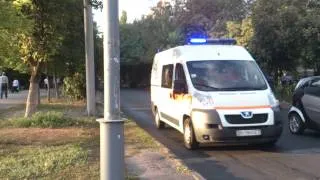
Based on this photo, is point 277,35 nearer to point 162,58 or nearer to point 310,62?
point 310,62

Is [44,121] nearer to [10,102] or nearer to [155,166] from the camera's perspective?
[155,166]

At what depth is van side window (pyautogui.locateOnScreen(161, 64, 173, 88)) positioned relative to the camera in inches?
608

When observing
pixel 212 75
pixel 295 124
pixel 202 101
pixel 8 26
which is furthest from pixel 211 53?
pixel 8 26

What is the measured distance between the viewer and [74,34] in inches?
791

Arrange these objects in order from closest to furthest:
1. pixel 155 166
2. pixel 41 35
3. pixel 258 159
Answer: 1. pixel 155 166
2. pixel 258 159
3. pixel 41 35

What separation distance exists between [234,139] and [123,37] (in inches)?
2463

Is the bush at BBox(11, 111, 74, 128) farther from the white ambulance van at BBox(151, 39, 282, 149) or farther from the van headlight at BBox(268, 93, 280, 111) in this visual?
the van headlight at BBox(268, 93, 280, 111)

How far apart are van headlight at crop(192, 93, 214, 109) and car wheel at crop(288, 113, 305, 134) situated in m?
3.86

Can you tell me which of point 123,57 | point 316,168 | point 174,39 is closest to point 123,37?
point 123,57

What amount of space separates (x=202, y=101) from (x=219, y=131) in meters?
0.78

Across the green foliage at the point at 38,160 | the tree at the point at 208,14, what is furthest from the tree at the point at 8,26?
the tree at the point at 208,14

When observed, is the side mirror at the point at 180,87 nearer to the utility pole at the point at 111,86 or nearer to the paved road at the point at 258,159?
the paved road at the point at 258,159

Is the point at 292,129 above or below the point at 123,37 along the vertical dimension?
below

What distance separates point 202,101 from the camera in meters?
12.9
